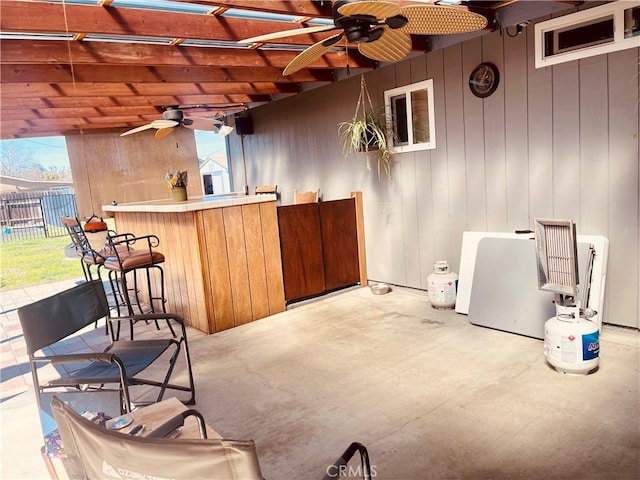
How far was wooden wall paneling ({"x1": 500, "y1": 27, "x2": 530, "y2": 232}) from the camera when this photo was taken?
3.78 metres

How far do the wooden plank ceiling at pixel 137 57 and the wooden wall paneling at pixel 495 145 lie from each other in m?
0.26

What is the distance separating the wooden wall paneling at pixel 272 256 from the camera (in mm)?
4406

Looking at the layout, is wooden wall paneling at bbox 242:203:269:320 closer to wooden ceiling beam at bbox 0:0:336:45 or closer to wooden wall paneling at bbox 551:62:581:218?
wooden ceiling beam at bbox 0:0:336:45

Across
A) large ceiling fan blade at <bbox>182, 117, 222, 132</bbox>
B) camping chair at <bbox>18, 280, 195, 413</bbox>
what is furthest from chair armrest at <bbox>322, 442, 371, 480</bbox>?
large ceiling fan blade at <bbox>182, 117, 222, 132</bbox>

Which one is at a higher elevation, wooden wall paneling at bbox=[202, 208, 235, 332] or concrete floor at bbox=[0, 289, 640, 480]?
wooden wall paneling at bbox=[202, 208, 235, 332]

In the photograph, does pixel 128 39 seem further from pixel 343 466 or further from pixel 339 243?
pixel 343 466

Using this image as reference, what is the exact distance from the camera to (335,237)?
5133 millimetres

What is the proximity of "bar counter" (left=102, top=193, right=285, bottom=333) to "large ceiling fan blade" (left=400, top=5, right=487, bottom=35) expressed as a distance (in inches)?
90.3

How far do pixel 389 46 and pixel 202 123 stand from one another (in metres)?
4.74

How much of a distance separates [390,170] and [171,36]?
2.65 meters

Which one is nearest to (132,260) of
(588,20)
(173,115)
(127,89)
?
(127,89)

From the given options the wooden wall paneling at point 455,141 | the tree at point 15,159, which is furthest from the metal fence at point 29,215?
the wooden wall paneling at point 455,141

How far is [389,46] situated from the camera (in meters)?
2.80

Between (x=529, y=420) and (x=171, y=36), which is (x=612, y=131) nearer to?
(x=529, y=420)
